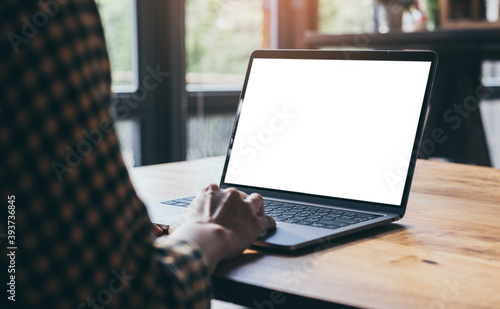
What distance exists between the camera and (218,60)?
9.40 feet

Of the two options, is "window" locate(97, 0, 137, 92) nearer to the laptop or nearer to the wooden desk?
the laptop

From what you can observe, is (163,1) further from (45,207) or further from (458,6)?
(45,207)

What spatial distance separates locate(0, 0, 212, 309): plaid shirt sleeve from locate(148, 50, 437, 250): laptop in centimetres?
33

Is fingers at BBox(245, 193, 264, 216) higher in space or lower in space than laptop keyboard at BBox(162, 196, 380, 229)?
higher

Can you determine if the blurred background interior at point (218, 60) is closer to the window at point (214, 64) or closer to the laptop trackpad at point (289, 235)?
the window at point (214, 64)

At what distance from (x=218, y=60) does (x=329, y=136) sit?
6.44 ft

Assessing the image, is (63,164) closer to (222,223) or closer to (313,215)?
(222,223)

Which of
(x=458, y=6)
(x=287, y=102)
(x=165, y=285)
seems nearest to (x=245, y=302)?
(x=165, y=285)

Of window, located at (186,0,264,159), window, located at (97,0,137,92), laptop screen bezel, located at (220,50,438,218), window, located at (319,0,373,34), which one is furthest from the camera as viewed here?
window, located at (319,0,373,34)

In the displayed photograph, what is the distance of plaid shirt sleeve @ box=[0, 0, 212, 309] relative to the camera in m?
0.45

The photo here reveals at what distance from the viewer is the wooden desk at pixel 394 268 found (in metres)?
0.56

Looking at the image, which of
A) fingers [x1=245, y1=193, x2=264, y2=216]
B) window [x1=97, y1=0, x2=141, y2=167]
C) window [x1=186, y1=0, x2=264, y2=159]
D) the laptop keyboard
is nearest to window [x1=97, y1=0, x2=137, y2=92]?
window [x1=97, y1=0, x2=141, y2=167]

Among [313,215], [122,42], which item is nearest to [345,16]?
[122,42]

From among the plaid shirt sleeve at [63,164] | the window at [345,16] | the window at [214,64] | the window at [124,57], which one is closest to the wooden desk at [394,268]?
the plaid shirt sleeve at [63,164]
